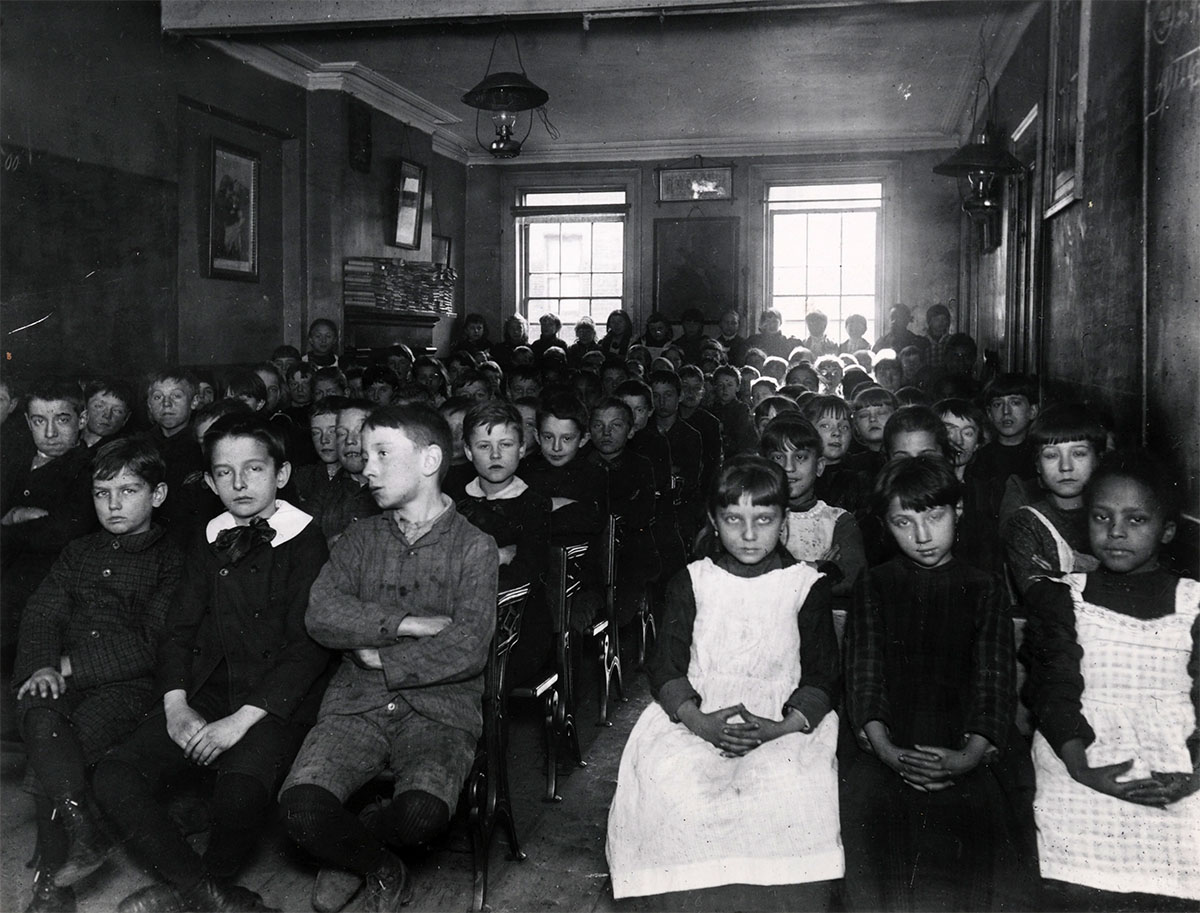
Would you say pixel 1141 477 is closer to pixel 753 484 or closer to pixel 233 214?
pixel 753 484

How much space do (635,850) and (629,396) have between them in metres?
2.92

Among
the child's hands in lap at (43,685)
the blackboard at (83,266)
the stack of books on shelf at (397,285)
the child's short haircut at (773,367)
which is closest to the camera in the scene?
the child's hands in lap at (43,685)

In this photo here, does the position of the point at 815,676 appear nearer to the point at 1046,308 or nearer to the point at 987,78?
the point at 1046,308

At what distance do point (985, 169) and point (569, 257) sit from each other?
6409mm

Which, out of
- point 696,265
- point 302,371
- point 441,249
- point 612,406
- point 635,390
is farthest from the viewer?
point 696,265

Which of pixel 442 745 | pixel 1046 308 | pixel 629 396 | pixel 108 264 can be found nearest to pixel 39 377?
pixel 108 264

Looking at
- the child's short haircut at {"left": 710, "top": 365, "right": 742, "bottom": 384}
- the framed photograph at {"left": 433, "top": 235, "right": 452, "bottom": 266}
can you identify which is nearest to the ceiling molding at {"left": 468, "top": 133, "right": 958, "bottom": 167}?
the framed photograph at {"left": 433, "top": 235, "right": 452, "bottom": 266}

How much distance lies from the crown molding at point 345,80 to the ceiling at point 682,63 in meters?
0.02

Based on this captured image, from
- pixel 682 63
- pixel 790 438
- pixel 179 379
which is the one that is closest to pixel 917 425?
pixel 790 438

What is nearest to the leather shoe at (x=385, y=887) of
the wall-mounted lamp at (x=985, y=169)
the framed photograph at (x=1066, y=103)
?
the framed photograph at (x=1066, y=103)

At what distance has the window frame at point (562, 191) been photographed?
11148mm

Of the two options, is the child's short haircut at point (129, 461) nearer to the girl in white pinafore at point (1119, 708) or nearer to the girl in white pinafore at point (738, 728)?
the girl in white pinafore at point (738, 728)

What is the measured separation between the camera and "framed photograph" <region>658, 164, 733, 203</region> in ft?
35.5

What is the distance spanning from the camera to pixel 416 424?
2320mm
